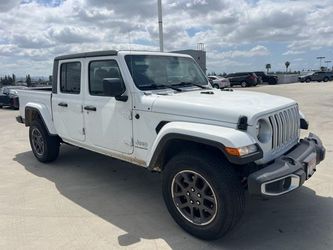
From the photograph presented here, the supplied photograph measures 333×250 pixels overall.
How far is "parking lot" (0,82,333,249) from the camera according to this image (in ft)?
12.0

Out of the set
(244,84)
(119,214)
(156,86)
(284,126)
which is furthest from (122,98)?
(244,84)

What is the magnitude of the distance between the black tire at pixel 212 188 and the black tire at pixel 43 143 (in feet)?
11.0

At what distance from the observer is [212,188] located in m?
3.43

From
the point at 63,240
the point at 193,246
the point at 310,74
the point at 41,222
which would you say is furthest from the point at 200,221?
the point at 310,74

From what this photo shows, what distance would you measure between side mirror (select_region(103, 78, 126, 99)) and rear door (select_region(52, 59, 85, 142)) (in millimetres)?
1095

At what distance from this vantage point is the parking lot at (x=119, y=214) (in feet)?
12.0

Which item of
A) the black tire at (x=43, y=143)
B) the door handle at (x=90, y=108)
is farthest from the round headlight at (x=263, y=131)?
the black tire at (x=43, y=143)

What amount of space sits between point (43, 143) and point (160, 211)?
123 inches

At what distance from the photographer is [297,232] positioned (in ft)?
12.4

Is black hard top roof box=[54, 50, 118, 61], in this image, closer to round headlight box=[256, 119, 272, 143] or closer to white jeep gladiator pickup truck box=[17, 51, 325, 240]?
white jeep gladiator pickup truck box=[17, 51, 325, 240]

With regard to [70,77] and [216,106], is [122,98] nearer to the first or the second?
[216,106]

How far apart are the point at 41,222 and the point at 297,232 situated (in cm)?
296

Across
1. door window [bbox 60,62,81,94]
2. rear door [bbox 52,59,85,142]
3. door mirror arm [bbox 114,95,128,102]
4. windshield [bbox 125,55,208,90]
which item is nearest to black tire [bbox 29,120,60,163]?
rear door [bbox 52,59,85,142]

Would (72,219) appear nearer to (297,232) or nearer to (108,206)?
(108,206)
